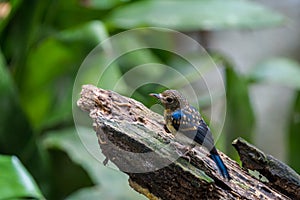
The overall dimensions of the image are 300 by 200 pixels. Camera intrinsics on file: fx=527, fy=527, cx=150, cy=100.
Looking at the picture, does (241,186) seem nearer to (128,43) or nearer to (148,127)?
(148,127)

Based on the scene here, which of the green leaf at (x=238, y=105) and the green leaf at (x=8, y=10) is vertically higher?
the green leaf at (x=238, y=105)

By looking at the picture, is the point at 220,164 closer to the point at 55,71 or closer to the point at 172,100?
the point at 172,100

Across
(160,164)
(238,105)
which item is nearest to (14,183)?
(160,164)

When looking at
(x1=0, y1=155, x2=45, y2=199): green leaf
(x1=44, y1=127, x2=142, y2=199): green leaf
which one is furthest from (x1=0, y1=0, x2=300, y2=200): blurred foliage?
(x1=0, y1=155, x2=45, y2=199): green leaf

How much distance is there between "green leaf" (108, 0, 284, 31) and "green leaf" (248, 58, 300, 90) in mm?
110

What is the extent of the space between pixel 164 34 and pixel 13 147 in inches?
19.5

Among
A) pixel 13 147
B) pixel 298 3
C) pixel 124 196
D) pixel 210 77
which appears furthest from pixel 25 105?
pixel 298 3

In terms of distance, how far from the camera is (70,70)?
0.96 m

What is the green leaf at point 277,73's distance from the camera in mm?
1036

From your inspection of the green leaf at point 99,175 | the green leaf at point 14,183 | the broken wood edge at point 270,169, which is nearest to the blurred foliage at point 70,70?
the green leaf at point 99,175

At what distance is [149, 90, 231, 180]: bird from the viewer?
0.35m

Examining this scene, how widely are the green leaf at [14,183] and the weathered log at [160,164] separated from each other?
0.25 m

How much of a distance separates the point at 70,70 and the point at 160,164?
631 millimetres

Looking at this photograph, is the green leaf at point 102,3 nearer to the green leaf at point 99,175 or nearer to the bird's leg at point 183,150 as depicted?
the green leaf at point 99,175
